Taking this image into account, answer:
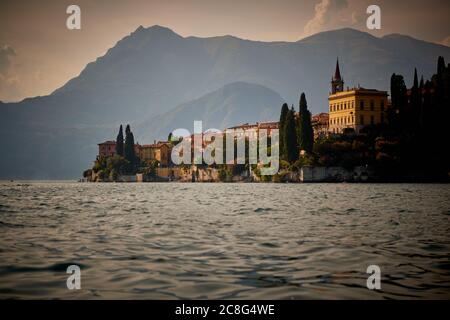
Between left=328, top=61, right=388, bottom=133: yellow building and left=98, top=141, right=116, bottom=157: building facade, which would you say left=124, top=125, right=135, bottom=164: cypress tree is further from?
left=328, top=61, right=388, bottom=133: yellow building

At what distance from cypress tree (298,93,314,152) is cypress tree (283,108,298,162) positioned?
1218mm

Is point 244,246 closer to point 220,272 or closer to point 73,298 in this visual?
point 220,272

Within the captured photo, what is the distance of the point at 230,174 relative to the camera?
429ft

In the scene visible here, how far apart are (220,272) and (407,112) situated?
90.5m

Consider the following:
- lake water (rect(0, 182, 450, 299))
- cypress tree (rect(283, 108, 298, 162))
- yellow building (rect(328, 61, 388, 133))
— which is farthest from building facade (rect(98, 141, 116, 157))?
lake water (rect(0, 182, 450, 299))

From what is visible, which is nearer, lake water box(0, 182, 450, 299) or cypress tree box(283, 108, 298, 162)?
lake water box(0, 182, 450, 299)

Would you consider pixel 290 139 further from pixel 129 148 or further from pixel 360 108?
pixel 129 148

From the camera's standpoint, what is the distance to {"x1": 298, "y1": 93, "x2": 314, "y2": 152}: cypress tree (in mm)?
98812

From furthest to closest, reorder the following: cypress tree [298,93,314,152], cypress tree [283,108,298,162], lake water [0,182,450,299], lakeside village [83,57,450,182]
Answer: cypress tree [283,108,298,162]
cypress tree [298,93,314,152]
lakeside village [83,57,450,182]
lake water [0,182,450,299]

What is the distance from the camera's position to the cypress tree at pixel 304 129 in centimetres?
9881

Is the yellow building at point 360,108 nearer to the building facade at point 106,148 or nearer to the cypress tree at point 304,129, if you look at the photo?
the cypress tree at point 304,129

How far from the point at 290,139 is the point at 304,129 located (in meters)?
A: 3.63

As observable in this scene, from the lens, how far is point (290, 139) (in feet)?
336

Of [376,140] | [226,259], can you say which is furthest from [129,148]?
[226,259]
